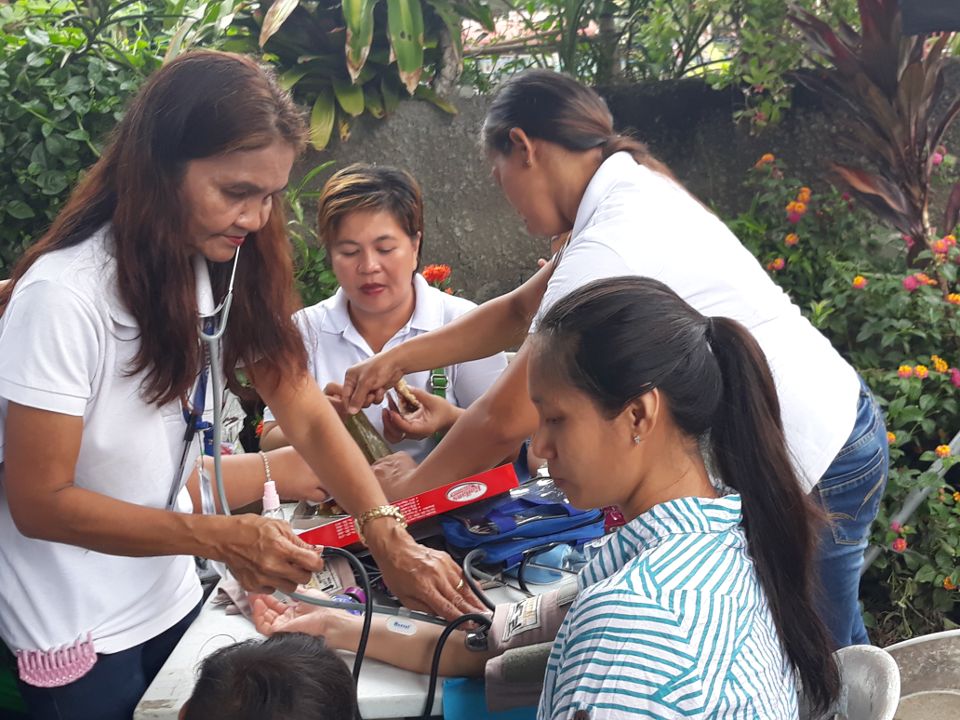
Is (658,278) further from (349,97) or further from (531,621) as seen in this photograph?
(349,97)

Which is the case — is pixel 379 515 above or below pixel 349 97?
below

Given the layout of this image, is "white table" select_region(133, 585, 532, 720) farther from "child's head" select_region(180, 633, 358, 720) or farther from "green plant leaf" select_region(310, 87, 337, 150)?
"green plant leaf" select_region(310, 87, 337, 150)

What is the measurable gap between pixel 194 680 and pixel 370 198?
1.75 m

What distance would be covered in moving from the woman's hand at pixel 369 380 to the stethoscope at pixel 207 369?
29.1 inches

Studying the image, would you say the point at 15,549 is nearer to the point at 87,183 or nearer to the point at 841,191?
the point at 87,183

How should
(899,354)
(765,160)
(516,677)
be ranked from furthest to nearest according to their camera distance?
(765,160)
(899,354)
(516,677)

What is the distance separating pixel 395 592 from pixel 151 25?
358 cm

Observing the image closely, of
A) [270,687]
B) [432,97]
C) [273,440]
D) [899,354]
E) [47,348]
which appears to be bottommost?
[273,440]

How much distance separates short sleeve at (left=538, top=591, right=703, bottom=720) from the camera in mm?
1148

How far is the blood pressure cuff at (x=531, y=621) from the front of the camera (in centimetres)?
163

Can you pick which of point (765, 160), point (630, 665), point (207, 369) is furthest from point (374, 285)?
point (630, 665)

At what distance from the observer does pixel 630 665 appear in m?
1.16

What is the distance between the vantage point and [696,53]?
14.9ft

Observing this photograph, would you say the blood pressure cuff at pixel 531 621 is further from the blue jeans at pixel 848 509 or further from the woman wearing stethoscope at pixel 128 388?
the blue jeans at pixel 848 509
